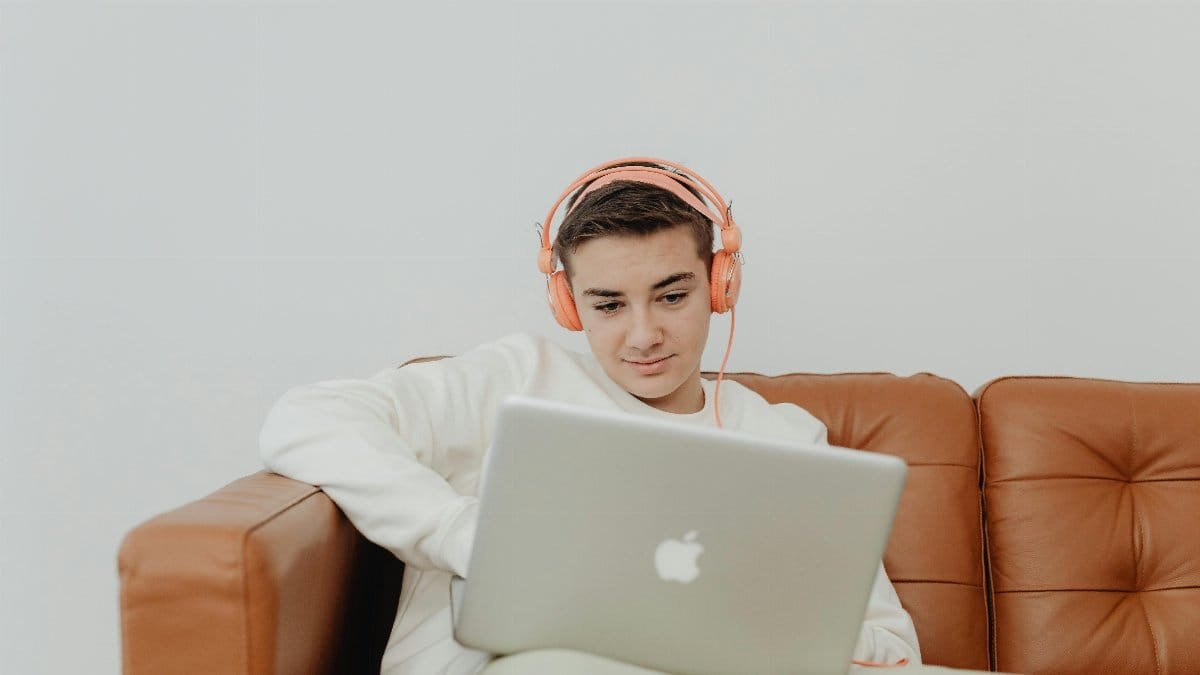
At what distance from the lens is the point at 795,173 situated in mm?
2111

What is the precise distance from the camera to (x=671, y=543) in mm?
996

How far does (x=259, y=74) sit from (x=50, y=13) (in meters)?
0.42

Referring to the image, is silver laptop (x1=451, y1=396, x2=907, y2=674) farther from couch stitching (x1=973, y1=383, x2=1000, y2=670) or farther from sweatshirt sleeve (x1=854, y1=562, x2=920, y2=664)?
couch stitching (x1=973, y1=383, x2=1000, y2=670)

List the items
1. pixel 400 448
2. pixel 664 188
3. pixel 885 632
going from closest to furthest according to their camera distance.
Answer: pixel 400 448
pixel 885 632
pixel 664 188

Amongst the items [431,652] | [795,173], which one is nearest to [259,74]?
[795,173]

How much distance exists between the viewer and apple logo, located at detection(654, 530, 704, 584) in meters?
1.00

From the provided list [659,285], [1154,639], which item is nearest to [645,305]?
[659,285]

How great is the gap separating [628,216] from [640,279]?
0.09m

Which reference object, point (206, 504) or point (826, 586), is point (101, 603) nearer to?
point (206, 504)

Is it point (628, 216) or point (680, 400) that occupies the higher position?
point (628, 216)

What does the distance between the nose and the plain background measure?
55cm

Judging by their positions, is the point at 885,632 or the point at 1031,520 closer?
the point at 885,632

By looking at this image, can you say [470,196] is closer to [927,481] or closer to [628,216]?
[628,216]

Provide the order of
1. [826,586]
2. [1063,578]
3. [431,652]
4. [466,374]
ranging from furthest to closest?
1. [1063,578]
2. [466,374]
3. [431,652]
4. [826,586]
